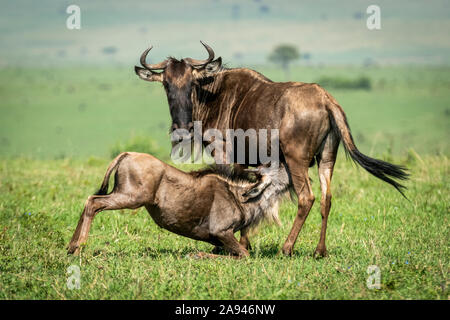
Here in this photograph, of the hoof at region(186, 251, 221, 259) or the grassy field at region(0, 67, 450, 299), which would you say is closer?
the grassy field at region(0, 67, 450, 299)

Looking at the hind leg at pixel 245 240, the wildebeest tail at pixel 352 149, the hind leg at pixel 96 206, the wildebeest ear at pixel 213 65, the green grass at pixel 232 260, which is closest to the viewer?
the green grass at pixel 232 260

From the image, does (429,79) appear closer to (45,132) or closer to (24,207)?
(45,132)

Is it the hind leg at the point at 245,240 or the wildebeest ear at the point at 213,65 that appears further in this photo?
the wildebeest ear at the point at 213,65

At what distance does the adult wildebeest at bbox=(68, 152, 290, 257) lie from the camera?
245 inches

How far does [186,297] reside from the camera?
16.8 feet

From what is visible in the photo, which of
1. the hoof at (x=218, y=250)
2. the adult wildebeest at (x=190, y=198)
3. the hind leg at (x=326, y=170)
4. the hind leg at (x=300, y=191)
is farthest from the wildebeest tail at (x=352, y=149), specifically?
the hoof at (x=218, y=250)

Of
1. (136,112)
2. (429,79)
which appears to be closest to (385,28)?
(429,79)

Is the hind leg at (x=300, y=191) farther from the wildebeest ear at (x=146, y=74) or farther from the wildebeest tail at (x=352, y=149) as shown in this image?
the wildebeest ear at (x=146, y=74)

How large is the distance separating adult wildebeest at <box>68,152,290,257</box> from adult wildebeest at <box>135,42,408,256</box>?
1.12ft

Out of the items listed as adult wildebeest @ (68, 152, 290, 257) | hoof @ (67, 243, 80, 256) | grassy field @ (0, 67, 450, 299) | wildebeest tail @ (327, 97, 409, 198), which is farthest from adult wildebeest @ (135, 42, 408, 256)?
hoof @ (67, 243, 80, 256)

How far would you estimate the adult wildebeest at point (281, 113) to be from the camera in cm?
Answer: 675

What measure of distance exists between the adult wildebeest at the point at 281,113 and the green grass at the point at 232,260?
0.73 m

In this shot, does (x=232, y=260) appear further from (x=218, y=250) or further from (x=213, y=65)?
(x=213, y=65)

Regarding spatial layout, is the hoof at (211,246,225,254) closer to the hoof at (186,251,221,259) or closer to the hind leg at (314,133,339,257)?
the hoof at (186,251,221,259)
